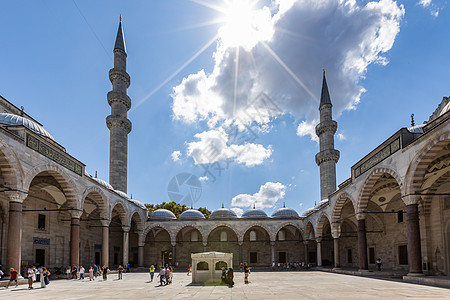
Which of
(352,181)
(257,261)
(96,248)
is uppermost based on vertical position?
(352,181)

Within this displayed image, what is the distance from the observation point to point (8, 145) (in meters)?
13.7

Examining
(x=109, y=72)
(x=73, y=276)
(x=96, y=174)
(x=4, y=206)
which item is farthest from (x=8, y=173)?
(x=109, y=72)

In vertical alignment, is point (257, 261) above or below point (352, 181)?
below

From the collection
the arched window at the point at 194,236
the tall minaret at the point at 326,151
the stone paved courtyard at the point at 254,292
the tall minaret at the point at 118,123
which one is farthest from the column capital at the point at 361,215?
the tall minaret at the point at 118,123

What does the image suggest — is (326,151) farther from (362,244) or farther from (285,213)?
(362,244)

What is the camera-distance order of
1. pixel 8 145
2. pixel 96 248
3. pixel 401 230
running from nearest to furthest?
pixel 8 145, pixel 401 230, pixel 96 248

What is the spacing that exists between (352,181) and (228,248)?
63.0 ft

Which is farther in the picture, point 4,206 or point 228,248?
point 228,248

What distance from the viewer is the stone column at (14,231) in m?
14.0

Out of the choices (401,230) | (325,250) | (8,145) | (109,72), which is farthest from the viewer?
(109,72)

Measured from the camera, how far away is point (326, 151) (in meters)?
37.3

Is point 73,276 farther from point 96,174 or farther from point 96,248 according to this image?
point 96,174

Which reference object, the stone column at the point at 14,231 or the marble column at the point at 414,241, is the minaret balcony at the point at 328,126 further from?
the stone column at the point at 14,231

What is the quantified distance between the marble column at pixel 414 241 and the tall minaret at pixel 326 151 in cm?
2191
